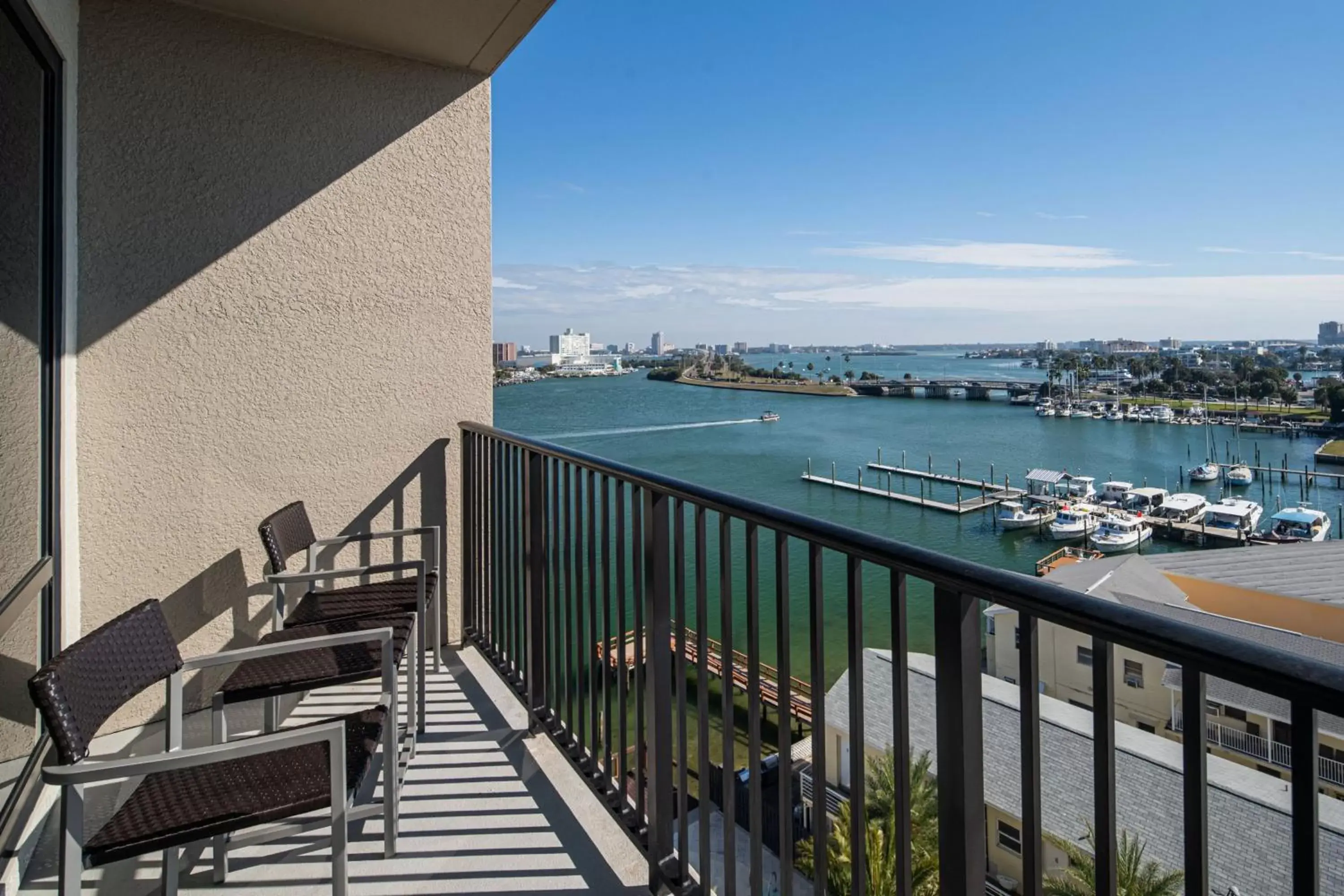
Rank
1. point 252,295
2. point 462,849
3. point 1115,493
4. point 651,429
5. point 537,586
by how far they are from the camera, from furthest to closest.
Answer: point 651,429 < point 1115,493 < point 252,295 < point 537,586 < point 462,849

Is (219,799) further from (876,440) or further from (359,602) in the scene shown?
(876,440)

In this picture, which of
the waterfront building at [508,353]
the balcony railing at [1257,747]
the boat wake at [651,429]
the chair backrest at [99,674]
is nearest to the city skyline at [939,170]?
the boat wake at [651,429]

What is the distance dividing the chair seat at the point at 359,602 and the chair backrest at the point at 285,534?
6.6 inches

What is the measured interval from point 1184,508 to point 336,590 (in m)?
16.9

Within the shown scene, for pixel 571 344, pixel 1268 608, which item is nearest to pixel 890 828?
pixel 1268 608

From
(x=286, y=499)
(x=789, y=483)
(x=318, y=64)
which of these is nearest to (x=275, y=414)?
(x=286, y=499)

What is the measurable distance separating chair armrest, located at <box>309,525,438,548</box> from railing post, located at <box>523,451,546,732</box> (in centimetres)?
75

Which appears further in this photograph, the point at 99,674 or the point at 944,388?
the point at 944,388

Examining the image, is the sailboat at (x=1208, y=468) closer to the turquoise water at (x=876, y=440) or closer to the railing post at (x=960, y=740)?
the turquoise water at (x=876, y=440)

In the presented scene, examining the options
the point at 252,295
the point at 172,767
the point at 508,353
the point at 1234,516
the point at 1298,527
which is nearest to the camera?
the point at 172,767

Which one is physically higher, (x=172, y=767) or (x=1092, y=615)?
(x=1092, y=615)

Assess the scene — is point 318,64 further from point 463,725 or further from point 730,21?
point 730,21

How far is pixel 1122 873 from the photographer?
3.54 feet

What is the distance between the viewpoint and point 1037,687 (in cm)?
82
